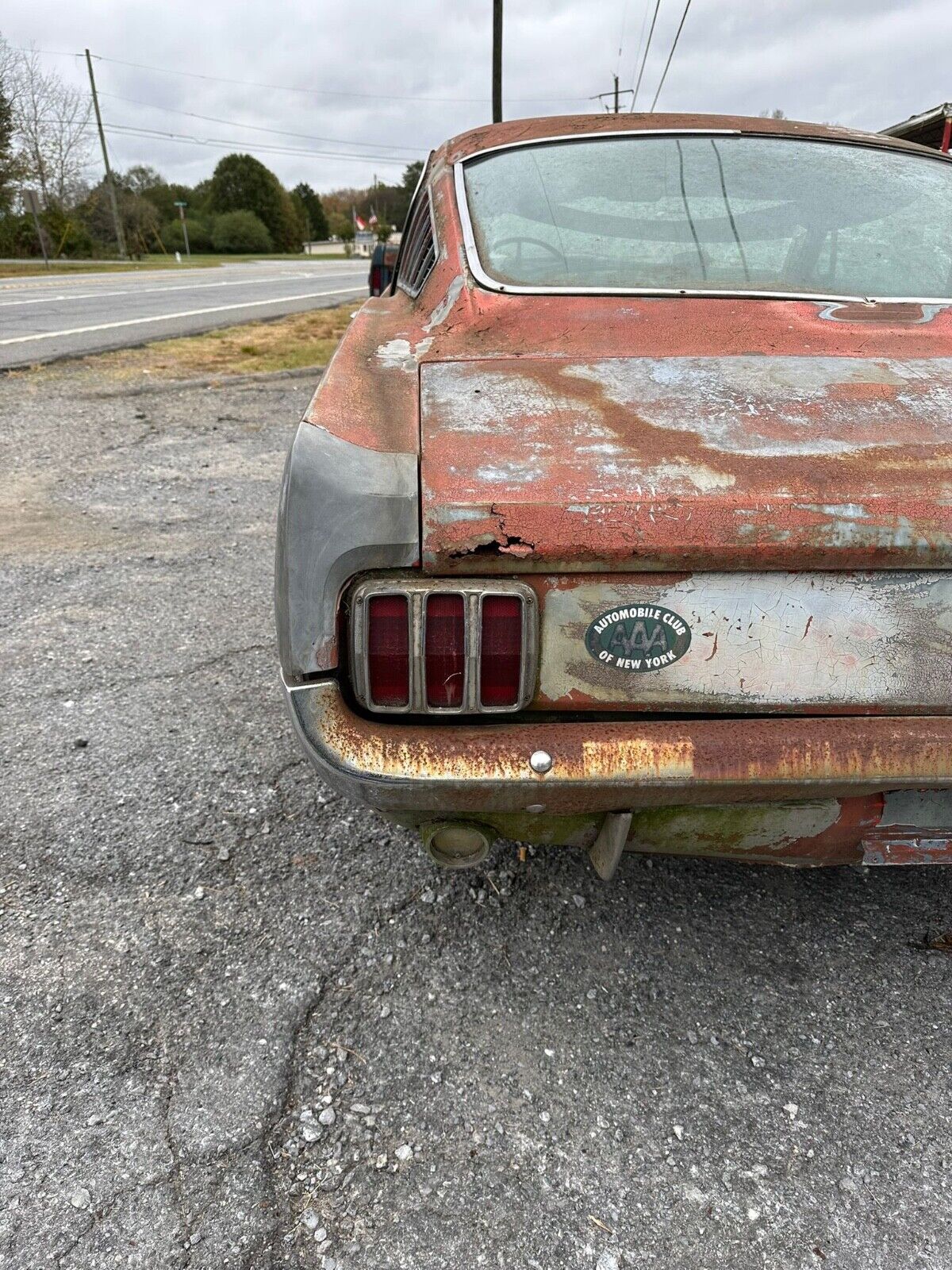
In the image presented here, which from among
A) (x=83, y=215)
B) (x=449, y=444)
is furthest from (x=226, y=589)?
(x=83, y=215)

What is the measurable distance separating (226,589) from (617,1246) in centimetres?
312

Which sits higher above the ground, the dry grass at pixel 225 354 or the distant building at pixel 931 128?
the distant building at pixel 931 128

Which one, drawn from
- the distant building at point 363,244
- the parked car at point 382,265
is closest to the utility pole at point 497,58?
the parked car at point 382,265

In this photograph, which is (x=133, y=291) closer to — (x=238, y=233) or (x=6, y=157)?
(x=6, y=157)

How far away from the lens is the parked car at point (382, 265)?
15.0 feet

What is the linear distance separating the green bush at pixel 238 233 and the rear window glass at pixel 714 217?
191 feet

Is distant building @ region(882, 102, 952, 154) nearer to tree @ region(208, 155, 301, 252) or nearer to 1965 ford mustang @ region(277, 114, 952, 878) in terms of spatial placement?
1965 ford mustang @ region(277, 114, 952, 878)

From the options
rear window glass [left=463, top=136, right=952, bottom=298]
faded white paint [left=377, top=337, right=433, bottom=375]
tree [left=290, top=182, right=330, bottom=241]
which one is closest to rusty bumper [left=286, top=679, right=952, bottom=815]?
faded white paint [left=377, top=337, right=433, bottom=375]

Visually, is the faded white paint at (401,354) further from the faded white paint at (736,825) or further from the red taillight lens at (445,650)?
the faded white paint at (736,825)

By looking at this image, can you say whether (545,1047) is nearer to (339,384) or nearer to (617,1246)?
(617,1246)

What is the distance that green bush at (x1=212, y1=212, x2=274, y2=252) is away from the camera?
53.7m

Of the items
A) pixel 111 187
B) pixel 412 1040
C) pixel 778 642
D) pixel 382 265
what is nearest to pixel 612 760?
pixel 778 642

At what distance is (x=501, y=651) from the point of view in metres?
1.47

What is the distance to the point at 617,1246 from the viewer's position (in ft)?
4.67
